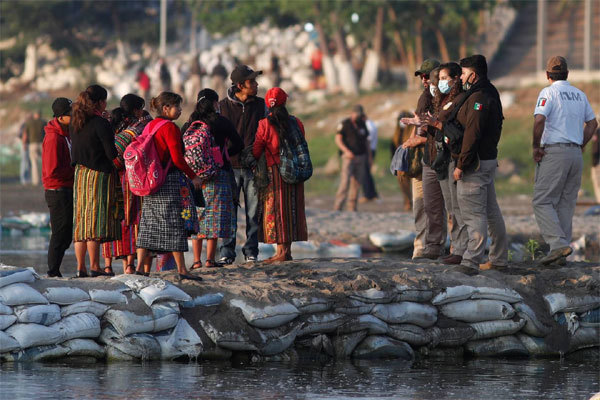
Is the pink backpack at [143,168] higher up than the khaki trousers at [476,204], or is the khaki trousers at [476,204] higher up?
the pink backpack at [143,168]

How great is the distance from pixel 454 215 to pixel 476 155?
680 mm

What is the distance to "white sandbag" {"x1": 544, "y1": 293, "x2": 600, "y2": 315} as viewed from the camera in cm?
977

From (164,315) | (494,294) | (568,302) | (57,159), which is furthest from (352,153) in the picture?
(164,315)

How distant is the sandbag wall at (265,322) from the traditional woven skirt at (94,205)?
2.28 ft

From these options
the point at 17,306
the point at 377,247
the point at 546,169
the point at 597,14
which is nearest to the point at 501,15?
the point at 597,14

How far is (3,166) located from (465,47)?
44.7ft

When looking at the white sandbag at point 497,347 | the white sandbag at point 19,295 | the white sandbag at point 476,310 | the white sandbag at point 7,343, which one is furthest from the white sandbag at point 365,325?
the white sandbag at point 7,343

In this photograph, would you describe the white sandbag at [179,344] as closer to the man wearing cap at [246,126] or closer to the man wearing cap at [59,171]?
the man wearing cap at [59,171]

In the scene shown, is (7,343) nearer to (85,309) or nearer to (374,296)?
(85,309)

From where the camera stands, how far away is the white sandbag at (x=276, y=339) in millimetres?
8781

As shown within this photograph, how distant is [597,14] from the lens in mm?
41656

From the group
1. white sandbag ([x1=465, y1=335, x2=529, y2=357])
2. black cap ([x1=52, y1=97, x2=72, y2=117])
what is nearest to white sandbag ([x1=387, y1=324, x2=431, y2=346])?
white sandbag ([x1=465, y1=335, x2=529, y2=357])

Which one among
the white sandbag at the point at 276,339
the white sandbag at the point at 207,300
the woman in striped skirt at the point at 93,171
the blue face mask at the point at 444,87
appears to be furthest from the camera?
the blue face mask at the point at 444,87

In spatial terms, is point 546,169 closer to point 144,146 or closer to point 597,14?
point 144,146
